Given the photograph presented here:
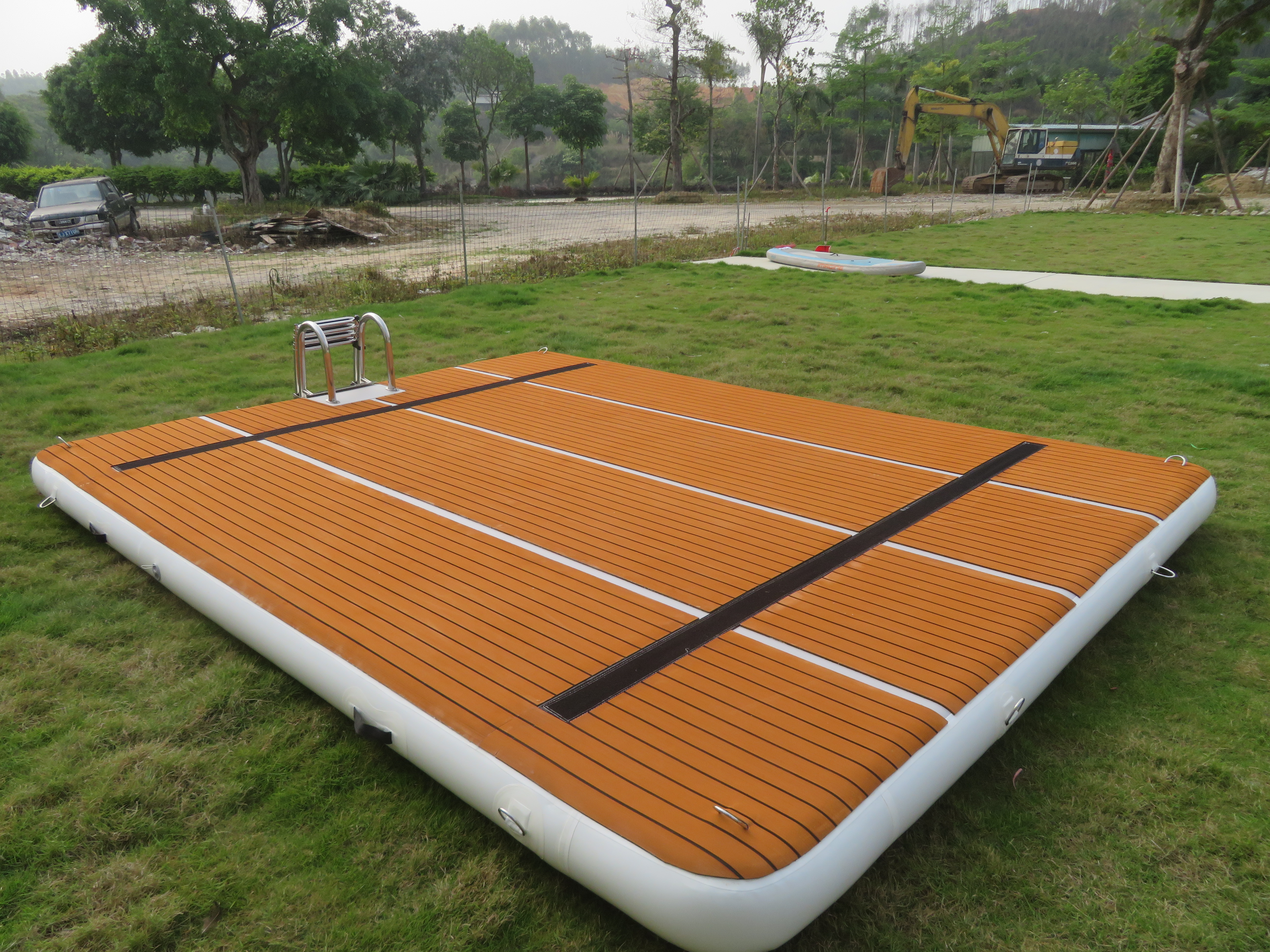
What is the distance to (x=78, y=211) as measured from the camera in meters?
18.5

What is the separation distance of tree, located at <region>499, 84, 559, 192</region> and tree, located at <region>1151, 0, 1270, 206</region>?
39827 millimetres

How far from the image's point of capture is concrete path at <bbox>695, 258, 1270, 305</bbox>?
34.2 feet

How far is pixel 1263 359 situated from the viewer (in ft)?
24.2

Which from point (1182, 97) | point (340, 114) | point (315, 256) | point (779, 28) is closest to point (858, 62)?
point (779, 28)

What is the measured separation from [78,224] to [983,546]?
2136 centimetres

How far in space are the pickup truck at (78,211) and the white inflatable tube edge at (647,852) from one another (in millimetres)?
19020

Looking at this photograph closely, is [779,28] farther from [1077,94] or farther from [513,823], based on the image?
[513,823]

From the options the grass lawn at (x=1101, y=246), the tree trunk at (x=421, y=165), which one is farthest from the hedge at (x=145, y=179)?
the grass lawn at (x=1101, y=246)

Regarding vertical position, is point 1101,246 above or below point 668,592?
above

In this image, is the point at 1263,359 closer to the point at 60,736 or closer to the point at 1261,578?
the point at 1261,578

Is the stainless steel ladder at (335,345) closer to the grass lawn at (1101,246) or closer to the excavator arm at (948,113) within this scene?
the grass lawn at (1101,246)

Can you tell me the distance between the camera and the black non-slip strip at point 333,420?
4754mm

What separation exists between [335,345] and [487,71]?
195ft

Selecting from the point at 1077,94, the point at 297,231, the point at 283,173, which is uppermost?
the point at 1077,94
